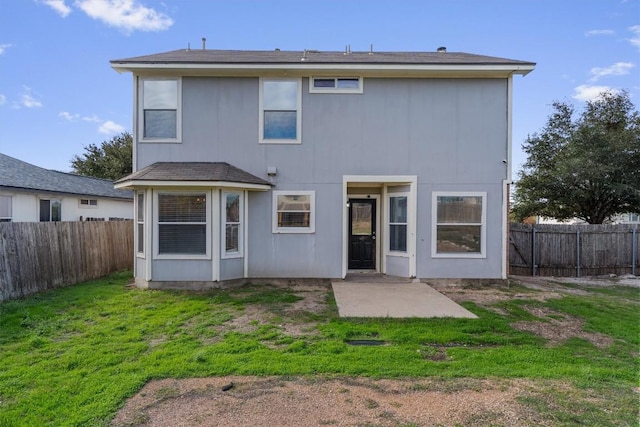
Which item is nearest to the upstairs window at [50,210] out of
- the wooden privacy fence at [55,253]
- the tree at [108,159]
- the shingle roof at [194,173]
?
the wooden privacy fence at [55,253]

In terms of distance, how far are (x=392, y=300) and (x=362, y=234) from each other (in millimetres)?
3186

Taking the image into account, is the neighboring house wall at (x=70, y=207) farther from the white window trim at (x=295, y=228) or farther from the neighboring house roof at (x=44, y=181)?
the white window trim at (x=295, y=228)

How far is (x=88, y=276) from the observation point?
9453 mm

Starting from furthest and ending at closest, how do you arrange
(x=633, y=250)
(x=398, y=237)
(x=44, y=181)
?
1. (x=44, y=181)
2. (x=633, y=250)
3. (x=398, y=237)

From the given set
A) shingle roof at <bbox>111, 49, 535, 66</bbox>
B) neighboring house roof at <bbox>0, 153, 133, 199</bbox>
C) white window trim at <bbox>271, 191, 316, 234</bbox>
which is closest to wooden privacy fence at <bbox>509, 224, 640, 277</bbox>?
shingle roof at <bbox>111, 49, 535, 66</bbox>

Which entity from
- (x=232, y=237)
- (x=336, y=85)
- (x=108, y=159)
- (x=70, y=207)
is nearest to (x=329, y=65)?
(x=336, y=85)

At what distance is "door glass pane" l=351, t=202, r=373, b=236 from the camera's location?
993 cm

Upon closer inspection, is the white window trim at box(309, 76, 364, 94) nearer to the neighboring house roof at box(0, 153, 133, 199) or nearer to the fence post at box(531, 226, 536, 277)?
the fence post at box(531, 226, 536, 277)

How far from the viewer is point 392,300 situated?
23.0 feet

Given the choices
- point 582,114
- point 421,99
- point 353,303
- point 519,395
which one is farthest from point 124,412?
point 582,114

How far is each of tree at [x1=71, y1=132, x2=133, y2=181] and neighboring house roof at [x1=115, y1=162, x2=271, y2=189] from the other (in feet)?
73.1

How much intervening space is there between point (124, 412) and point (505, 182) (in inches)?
358

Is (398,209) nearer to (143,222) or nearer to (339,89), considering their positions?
(339,89)

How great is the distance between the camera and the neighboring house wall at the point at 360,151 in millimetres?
8828
